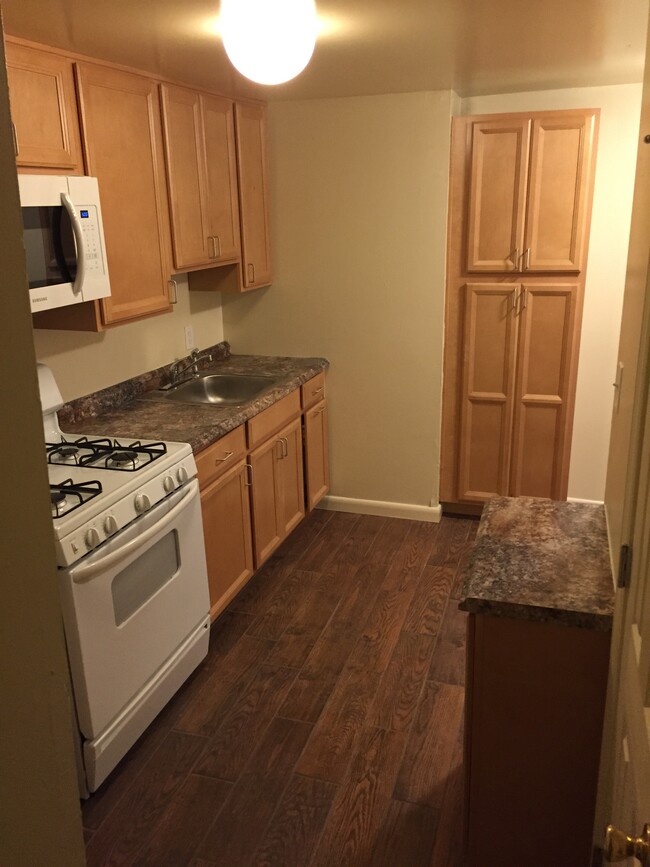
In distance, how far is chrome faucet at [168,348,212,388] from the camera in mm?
3590

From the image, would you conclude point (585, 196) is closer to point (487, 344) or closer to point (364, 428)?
point (487, 344)

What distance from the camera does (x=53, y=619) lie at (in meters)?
0.64

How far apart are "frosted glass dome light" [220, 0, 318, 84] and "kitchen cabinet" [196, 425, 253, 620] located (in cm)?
137

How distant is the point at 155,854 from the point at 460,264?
9.82 ft

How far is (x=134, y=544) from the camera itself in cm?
220

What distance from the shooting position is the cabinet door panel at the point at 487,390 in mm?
3820

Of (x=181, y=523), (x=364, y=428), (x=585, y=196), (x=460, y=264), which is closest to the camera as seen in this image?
(x=181, y=523)

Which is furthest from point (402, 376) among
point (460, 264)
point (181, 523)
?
point (181, 523)

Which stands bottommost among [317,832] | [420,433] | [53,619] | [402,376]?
[317,832]

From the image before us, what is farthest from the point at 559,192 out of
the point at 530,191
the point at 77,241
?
the point at 77,241

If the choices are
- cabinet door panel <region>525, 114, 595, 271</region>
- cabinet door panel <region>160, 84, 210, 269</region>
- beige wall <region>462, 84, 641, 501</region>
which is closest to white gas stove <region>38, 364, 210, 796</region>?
cabinet door panel <region>160, 84, 210, 269</region>

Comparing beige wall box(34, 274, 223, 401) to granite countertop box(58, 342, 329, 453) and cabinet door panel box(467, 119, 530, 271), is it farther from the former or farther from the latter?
cabinet door panel box(467, 119, 530, 271)

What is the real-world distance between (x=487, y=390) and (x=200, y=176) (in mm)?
1855

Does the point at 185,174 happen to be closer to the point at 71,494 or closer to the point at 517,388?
the point at 71,494
